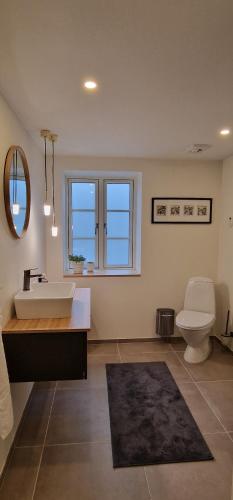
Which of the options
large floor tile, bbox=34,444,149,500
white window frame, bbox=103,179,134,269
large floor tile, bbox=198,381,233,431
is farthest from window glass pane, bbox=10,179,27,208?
large floor tile, bbox=198,381,233,431

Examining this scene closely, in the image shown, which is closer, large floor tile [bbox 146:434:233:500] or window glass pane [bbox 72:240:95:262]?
large floor tile [bbox 146:434:233:500]

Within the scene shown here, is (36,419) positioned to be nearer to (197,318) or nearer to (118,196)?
(197,318)

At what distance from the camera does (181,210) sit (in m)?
3.50

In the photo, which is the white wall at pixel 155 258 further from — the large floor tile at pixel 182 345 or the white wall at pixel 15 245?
the white wall at pixel 15 245

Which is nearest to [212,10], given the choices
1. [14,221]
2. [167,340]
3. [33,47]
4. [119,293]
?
[33,47]

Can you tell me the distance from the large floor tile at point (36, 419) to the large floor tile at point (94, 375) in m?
0.19

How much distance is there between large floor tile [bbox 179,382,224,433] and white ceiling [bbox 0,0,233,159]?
2.31 metres

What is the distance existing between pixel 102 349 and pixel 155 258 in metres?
1.28

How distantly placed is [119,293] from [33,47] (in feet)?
8.81

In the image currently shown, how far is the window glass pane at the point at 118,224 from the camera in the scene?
148 inches

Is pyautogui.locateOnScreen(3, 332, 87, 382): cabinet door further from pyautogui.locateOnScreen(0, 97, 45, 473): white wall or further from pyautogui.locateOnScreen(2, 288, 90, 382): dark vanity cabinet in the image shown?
pyautogui.locateOnScreen(0, 97, 45, 473): white wall

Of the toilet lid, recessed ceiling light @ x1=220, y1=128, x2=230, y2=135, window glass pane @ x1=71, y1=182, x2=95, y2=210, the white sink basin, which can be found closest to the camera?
the white sink basin

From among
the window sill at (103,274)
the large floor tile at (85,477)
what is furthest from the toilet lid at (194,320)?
the large floor tile at (85,477)

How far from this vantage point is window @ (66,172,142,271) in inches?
146
